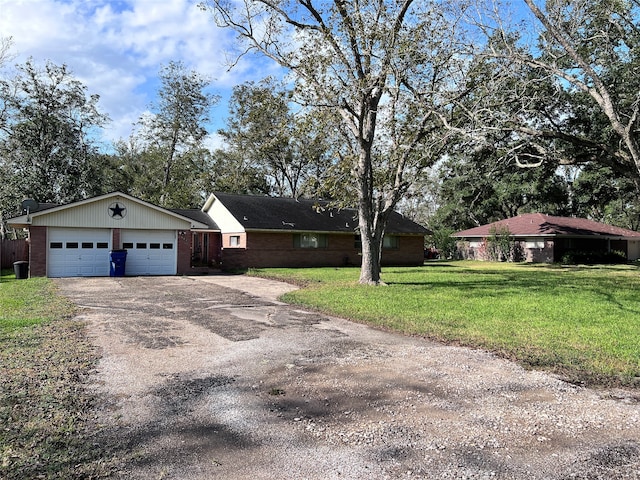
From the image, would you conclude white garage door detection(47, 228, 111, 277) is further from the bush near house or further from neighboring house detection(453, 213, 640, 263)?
the bush near house

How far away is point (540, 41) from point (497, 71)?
2.21 m

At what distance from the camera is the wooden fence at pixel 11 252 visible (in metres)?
24.1

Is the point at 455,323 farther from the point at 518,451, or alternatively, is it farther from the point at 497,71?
the point at 497,71

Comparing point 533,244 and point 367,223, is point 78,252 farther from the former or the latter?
point 533,244

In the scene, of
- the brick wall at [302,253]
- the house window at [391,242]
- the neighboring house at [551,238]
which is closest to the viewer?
the brick wall at [302,253]

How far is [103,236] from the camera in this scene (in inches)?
811

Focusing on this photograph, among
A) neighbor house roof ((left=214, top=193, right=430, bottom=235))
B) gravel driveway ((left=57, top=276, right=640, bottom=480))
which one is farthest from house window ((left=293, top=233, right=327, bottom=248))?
gravel driveway ((left=57, top=276, right=640, bottom=480))

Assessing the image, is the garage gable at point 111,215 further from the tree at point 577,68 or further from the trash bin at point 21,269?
the tree at point 577,68

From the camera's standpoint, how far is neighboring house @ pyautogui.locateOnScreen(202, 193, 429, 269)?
1006 inches

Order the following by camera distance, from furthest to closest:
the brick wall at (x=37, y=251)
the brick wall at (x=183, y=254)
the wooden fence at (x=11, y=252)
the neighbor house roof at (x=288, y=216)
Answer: the neighbor house roof at (x=288, y=216)
the wooden fence at (x=11, y=252)
the brick wall at (x=183, y=254)
the brick wall at (x=37, y=251)

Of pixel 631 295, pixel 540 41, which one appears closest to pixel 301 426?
pixel 631 295

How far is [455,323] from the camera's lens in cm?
900

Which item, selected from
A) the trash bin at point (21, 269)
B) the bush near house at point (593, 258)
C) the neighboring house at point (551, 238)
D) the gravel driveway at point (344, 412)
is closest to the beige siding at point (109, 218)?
the trash bin at point (21, 269)

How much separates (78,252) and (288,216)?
11.7m
